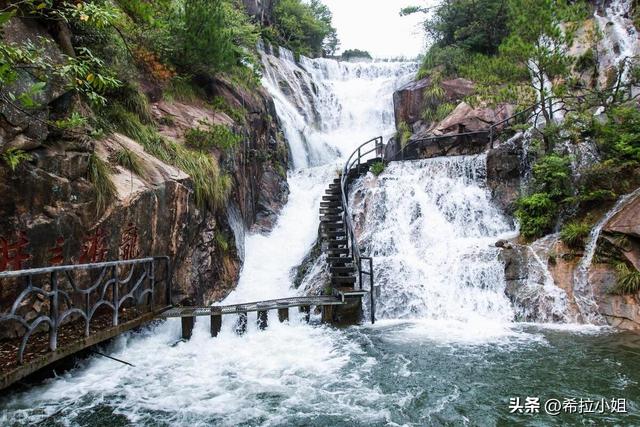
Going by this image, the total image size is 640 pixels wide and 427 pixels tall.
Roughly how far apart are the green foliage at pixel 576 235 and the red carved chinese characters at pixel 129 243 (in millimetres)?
8969

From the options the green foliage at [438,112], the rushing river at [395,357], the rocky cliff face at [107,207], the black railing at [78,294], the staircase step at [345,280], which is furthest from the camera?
the green foliage at [438,112]

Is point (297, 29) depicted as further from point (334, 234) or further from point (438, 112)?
point (334, 234)

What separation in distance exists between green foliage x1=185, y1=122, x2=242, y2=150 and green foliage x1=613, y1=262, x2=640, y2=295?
30.1 ft

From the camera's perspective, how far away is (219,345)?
7270mm

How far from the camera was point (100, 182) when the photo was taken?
6.48m

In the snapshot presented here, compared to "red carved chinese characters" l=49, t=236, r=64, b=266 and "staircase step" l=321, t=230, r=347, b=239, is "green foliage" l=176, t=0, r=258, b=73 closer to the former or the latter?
"staircase step" l=321, t=230, r=347, b=239

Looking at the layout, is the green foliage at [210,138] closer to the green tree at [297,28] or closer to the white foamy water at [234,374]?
the white foamy water at [234,374]

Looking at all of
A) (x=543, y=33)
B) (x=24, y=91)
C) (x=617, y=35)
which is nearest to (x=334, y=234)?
(x=24, y=91)

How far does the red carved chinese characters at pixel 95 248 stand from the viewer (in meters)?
6.13

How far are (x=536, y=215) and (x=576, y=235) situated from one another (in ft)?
4.69

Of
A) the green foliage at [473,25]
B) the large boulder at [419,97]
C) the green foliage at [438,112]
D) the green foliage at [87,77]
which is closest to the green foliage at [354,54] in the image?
the green foliage at [473,25]

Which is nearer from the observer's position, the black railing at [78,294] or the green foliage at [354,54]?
the black railing at [78,294]

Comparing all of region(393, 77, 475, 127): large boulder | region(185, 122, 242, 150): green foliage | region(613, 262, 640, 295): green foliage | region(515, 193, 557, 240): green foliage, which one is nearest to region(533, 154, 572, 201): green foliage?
region(515, 193, 557, 240): green foliage

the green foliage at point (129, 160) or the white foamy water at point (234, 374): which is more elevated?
the green foliage at point (129, 160)
